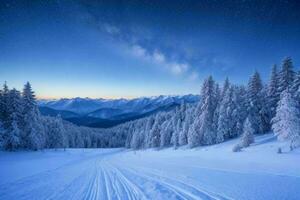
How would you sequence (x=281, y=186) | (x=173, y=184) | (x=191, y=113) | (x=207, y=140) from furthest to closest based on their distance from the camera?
(x=191, y=113), (x=207, y=140), (x=173, y=184), (x=281, y=186)

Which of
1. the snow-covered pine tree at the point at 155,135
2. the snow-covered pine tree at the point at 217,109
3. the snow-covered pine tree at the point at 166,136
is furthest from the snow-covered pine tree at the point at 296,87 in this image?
the snow-covered pine tree at the point at 155,135

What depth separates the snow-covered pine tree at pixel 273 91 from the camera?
38.7 metres

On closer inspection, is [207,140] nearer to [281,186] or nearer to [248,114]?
[248,114]

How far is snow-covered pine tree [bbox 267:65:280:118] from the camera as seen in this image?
38.7m

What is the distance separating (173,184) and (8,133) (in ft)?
125

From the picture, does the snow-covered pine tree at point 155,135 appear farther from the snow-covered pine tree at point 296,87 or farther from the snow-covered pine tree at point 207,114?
the snow-covered pine tree at point 296,87

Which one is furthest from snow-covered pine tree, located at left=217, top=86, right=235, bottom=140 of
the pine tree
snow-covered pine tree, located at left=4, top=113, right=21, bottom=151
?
snow-covered pine tree, located at left=4, top=113, right=21, bottom=151

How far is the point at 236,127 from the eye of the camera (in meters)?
41.0

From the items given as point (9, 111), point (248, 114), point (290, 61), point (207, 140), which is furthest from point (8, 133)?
point (290, 61)

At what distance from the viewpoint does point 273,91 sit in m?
39.3

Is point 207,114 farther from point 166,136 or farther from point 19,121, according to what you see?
point 19,121

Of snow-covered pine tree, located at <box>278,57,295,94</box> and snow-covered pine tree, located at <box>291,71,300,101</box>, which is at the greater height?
snow-covered pine tree, located at <box>278,57,295,94</box>

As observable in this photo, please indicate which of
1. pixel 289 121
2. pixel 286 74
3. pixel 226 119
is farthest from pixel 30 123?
pixel 286 74

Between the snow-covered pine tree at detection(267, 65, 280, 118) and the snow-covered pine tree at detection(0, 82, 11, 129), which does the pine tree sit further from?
the snow-covered pine tree at detection(0, 82, 11, 129)
